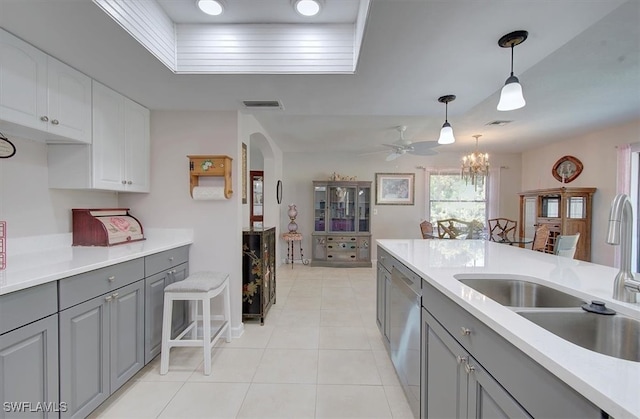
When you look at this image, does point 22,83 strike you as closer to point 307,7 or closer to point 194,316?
point 307,7

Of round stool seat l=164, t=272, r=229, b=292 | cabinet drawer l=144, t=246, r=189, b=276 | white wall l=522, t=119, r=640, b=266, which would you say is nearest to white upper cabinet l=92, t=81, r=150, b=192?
cabinet drawer l=144, t=246, r=189, b=276

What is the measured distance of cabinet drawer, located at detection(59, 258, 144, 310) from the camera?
139cm

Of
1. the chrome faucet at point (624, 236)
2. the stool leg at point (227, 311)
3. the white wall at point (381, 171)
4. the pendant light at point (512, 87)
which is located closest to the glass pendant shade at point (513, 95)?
the pendant light at point (512, 87)

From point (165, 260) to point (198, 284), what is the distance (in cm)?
41

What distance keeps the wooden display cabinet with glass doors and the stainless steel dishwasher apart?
341 centimetres

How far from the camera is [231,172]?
2615 mm

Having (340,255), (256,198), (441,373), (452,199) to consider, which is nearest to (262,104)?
(441,373)

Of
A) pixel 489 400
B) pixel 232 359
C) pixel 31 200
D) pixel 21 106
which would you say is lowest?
pixel 232 359

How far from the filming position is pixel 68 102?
5.95ft

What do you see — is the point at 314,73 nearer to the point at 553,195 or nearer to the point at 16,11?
the point at 16,11

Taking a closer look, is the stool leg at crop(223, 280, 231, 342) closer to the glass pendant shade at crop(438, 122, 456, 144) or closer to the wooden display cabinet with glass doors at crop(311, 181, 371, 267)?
the glass pendant shade at crop(438, 122, 456, 144)

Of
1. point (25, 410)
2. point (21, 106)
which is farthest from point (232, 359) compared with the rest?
point (21, 106)

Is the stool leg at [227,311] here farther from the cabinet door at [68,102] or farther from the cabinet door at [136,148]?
the cabinet door at [68,102]

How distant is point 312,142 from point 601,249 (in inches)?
193
